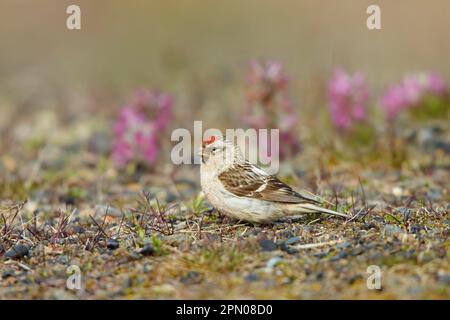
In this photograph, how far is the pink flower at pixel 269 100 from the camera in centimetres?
1051

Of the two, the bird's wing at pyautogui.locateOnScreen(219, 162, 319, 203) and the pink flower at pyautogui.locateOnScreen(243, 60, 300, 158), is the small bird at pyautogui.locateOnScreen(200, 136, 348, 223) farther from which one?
the pink flower at pyautogui.locateOnScreen(243, 60, 300, 158)

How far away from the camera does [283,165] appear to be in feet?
35.1

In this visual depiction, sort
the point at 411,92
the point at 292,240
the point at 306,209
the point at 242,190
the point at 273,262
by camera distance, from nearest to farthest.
Answer: the point at 273,262 → the point at 292,240 → the point at 306,209 → the point at 242,190 → the point at 411,92

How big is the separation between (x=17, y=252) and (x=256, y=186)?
2409 mm

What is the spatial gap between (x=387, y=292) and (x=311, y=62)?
12.4 meters

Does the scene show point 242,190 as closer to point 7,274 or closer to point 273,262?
point 273,262

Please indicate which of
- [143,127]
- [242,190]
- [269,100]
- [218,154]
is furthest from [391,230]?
[143,127]

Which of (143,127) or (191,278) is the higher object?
(143,127)

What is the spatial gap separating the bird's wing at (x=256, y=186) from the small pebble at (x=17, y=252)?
204 centimetres

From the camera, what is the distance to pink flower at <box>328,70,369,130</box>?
35.5 ft

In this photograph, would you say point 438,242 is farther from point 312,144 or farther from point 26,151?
point 26,151

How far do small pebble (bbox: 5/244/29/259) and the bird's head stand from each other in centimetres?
205

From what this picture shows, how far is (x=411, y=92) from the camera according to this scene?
38.5ft

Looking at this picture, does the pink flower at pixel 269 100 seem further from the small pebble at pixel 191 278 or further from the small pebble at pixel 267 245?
the small pebble at pixel 191 278
